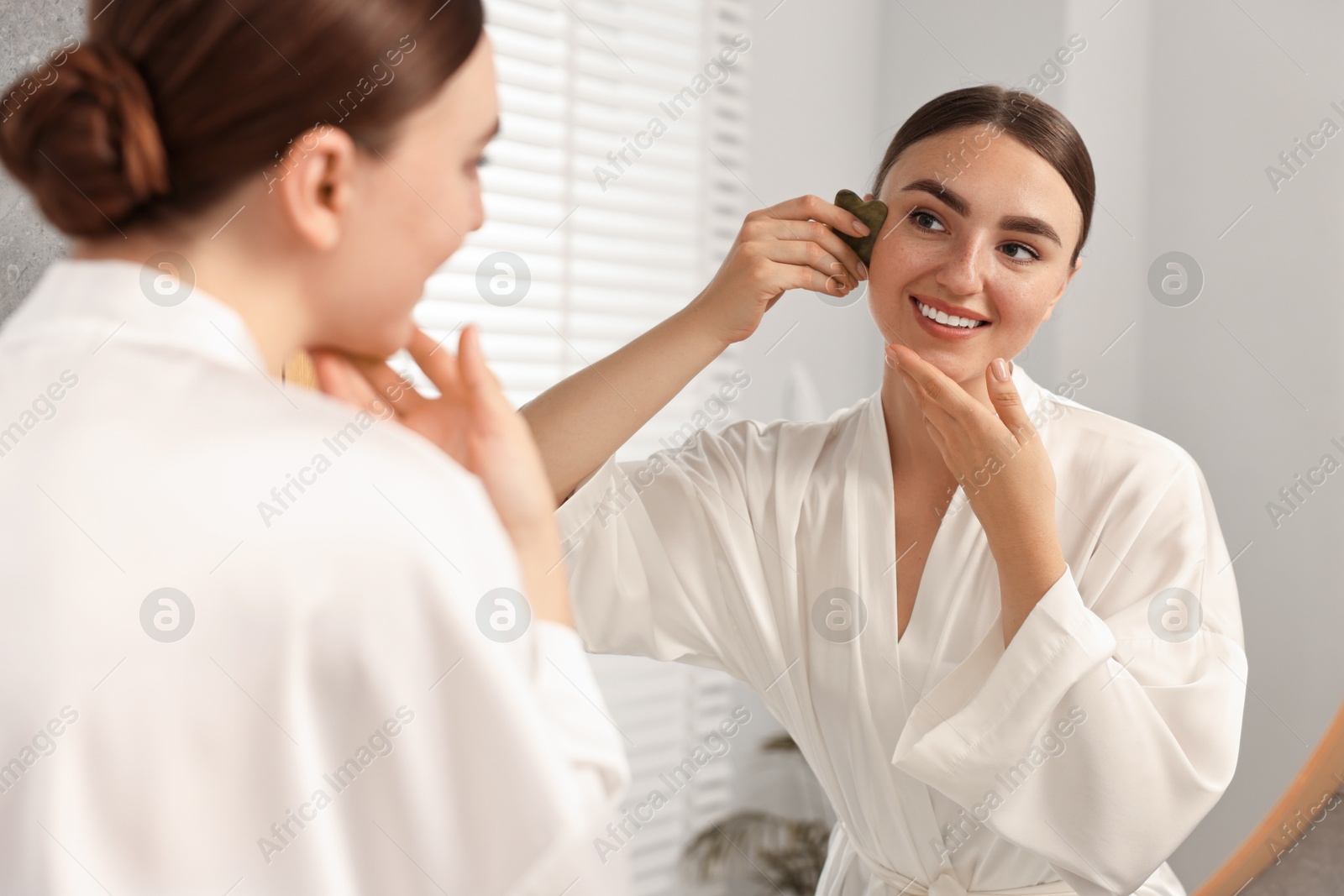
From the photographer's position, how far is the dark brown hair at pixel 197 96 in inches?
14.3

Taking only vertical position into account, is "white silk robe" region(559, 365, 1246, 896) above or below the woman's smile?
below

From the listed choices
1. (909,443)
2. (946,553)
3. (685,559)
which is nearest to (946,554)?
(946,553)

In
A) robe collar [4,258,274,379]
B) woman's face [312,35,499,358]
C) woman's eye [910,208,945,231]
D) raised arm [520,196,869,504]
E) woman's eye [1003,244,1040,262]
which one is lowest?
raised arm [520,196,869,504]

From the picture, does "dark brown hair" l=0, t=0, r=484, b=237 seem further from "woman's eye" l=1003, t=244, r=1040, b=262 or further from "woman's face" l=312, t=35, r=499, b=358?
"woman's eye" l=1003, t=244, r=1040, b=262

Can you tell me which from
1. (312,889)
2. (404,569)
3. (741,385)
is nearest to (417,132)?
(404,569)

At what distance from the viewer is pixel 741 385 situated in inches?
68.7

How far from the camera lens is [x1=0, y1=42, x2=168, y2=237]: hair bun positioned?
1.20ft

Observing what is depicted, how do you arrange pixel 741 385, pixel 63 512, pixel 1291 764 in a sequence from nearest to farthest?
pixel 63 512 < pixel 1291 764 < pixel 741 385

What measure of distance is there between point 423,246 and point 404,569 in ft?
0.48

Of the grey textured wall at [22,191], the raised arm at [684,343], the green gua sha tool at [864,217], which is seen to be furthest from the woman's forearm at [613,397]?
the grey textured wall at [22,191]

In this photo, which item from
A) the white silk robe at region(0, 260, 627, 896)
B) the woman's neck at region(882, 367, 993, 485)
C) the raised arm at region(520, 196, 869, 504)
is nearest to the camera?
the white silk robe at region(0, 260, 627, 896)

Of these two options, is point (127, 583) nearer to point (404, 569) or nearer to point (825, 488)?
point (404, 569)

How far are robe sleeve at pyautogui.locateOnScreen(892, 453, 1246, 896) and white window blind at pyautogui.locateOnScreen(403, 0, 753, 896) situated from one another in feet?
2.67

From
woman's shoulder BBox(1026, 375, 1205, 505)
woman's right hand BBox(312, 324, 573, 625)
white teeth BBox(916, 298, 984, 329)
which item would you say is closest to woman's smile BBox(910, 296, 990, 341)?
white teeth BBox(916, 298, 984, 329)
